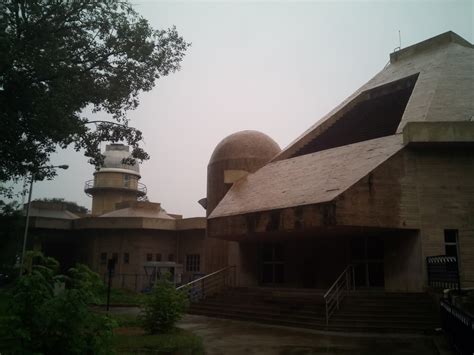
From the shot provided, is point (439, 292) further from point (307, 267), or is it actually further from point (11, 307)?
point (11, 307)

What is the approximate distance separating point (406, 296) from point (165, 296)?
25.2 feet

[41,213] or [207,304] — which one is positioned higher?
[41,213]

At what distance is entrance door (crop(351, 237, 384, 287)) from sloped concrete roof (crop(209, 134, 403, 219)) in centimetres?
326

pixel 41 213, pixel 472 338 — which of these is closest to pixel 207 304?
pixel 472 338

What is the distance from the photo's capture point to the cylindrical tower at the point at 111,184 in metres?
44.3

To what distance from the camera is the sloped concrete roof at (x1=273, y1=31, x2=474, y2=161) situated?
16.5 metres

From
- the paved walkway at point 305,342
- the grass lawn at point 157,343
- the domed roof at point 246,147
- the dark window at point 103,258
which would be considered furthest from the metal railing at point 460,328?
the dark window at point 103,258

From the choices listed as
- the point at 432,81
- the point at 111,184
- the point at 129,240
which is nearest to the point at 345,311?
the point at 432,81

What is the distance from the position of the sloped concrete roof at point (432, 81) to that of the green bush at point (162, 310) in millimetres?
10525

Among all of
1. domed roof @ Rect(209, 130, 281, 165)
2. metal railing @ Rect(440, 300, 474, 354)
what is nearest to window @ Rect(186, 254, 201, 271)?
domed roof @ Rect(209, 130, 281, 165)

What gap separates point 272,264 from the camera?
20469 mm

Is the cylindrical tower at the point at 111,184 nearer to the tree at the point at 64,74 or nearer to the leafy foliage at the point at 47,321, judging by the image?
the tree at the point at 64,74

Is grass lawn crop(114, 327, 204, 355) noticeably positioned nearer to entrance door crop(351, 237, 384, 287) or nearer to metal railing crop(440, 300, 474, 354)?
metal railing crop(440, 300, 474, 354)

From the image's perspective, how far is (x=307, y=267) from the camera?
60.7 feet
